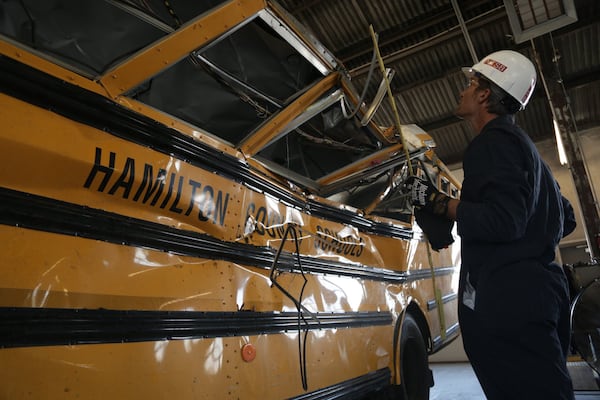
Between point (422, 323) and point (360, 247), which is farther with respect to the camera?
point (422, 323)

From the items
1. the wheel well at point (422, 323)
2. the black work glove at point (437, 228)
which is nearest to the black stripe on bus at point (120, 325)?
the black work glove at point (437, 228)

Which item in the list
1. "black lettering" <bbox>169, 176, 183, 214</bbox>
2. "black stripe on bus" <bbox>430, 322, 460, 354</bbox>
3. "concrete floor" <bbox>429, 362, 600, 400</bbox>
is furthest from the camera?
"concrete floor" <bbox>429, 362, 600, 400</bbox>

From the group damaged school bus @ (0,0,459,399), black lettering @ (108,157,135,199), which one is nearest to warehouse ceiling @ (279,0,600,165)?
damaged school bus @ (0,0,459,399)

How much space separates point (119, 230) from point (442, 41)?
5.84 metres

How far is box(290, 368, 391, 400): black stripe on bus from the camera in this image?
2.01 m

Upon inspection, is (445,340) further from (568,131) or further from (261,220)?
(568,131)

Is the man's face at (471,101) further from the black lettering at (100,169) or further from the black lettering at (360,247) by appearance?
the black lettering at (100,169)

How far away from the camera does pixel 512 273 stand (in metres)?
1.48

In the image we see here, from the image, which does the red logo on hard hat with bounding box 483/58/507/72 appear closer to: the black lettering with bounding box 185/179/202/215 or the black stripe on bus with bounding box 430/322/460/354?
the black lettering with bounding box 185/179/202/215

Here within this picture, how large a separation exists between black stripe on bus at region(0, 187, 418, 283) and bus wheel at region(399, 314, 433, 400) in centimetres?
152

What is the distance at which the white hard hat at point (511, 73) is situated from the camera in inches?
70.5

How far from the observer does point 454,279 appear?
4441mm

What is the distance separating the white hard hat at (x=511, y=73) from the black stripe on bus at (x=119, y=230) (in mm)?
1302

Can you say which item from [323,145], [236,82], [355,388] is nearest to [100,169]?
[236,82]
